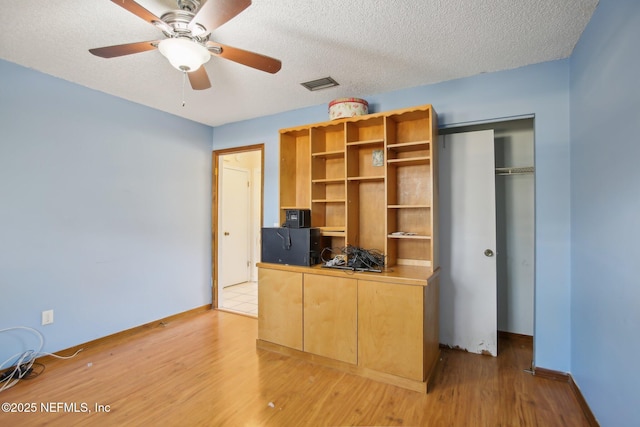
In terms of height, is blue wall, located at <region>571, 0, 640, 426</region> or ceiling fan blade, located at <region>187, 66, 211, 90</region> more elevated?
ceiling fan blade, located at <region>187, 66, 211, 90</region>

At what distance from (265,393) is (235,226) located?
3350mm

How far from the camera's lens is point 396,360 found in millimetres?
2180

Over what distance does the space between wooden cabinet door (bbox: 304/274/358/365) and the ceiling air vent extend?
5.55 feet

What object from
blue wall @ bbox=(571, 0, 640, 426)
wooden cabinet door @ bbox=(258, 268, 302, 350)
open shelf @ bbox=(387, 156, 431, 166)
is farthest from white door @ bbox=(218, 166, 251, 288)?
blue wall @ bbox=(571, 0, 640, 426)

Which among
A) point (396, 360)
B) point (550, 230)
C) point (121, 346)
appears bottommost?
point (121, 346)

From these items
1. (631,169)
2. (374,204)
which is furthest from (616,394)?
(374,204)

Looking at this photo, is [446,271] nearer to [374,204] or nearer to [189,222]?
[374,204]

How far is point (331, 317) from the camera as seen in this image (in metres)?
2.45

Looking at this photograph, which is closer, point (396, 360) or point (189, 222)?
point (396, 360)

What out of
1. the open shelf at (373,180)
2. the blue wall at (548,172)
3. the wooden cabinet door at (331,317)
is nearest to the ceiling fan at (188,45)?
the open shelf at (373,180)

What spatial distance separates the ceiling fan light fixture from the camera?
1.58 m

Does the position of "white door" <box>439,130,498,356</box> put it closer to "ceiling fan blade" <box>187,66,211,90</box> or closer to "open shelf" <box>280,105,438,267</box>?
"open shelf" <box>280,105,438,267</box>

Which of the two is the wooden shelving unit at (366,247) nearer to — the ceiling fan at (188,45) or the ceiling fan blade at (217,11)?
the ceiling fan at (188,45)

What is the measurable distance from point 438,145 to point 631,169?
1557 millimetres
